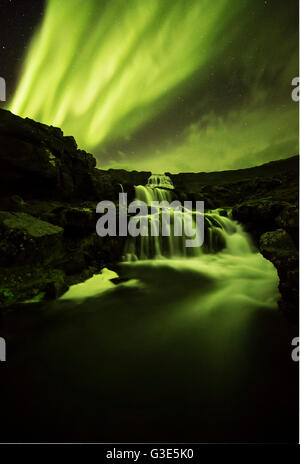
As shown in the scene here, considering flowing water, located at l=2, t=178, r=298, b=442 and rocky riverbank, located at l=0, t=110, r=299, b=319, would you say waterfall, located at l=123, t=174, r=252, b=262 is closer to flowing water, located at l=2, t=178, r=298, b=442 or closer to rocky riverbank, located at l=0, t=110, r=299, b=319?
rocky riverbank, located at l=0, t=110, r=299, b=319

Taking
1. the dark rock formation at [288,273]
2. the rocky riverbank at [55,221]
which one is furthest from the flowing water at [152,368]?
the rocky riverbank at [55,221]

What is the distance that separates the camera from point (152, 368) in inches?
95.7

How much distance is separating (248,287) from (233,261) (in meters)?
3.70

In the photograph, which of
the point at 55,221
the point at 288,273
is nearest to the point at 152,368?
the point at 288,273

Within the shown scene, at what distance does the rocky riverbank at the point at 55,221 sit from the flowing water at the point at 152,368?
864mm

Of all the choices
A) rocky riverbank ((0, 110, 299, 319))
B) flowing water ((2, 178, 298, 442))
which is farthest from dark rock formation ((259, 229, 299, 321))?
flowing water ((2, 178, 298, 442))

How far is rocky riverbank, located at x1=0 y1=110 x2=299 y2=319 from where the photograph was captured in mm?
3984

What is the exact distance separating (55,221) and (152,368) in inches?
238

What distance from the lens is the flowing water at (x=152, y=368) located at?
1715 millimetres

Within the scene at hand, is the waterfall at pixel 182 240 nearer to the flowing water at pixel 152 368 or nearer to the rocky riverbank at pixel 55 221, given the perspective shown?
the rocky riverbank at pixel 55 221

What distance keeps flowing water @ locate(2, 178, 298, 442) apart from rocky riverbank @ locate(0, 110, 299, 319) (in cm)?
86

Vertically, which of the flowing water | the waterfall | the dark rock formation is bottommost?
the flowing water

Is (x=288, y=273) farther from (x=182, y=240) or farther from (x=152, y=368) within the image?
(x=182, y=240)

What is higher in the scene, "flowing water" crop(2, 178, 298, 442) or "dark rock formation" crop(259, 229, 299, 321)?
"dark rock formation" crop(259, 229, 299, 321)
